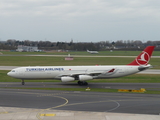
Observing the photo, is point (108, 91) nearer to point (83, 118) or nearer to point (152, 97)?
point (152, 97)

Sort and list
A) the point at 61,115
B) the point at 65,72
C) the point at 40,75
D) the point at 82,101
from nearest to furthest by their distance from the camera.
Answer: the point at 61,115 < the point at 82,101 < the point at 40,75 < the point at 65,72

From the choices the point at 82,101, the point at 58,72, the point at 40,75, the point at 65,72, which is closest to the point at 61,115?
the point at 82,101

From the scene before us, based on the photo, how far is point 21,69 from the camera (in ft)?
155

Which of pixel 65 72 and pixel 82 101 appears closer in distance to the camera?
pixel 82 101

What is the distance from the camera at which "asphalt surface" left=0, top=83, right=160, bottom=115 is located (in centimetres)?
2881

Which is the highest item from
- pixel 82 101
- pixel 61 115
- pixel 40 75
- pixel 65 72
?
pixel 65 72

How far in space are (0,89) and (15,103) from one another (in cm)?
1148

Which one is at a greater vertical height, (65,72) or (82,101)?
(65,72)

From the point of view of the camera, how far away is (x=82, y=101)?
107 ft

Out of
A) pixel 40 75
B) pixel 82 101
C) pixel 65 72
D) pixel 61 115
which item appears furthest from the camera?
pixel 65 72

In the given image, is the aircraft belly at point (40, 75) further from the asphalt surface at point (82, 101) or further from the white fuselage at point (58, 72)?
the asphalt surface at point (82, 101)

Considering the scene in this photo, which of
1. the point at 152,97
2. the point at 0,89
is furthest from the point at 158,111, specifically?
the point at 0,89

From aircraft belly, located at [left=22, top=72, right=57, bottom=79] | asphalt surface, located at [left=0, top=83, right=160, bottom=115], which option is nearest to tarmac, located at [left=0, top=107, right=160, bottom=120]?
asphalt surface, located at [left=0, top=83, right=160, bottom=115]

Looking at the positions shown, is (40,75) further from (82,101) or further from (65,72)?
(82,101)
